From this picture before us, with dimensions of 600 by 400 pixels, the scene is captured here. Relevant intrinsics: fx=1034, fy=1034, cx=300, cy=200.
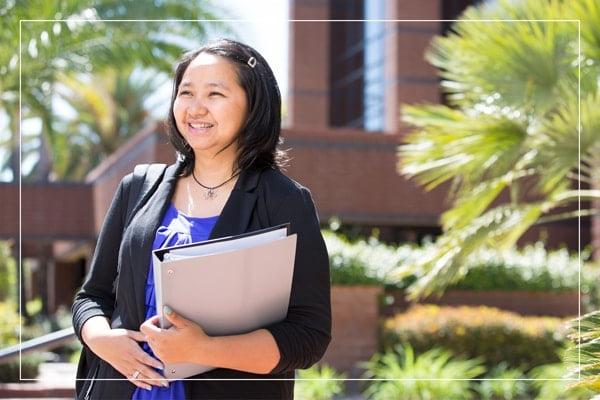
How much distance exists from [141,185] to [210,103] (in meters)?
0.24

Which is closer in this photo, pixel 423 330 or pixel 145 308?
pixel 145 308

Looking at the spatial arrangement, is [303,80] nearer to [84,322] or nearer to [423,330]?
[423,330]

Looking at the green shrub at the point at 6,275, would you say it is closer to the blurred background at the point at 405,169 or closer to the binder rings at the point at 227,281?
the blurred background at the point at 405,169

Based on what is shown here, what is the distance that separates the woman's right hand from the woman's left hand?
9 cm

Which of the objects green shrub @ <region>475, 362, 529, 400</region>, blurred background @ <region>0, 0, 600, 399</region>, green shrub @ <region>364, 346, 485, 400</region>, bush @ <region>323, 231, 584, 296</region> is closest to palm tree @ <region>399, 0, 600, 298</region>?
blurred background @ <region>0, 0, 600, 399</region>

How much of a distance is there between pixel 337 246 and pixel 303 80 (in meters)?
10.8

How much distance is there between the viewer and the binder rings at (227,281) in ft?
6.00

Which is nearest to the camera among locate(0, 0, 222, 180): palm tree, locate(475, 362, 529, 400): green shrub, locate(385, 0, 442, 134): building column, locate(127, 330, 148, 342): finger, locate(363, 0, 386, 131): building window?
locate(127, 330, 148, 342): finger

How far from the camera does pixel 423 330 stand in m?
10.2

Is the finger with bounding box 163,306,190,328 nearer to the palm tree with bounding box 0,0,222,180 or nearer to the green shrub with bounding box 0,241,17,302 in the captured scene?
the palm tree with bounding box 0,0,222,180

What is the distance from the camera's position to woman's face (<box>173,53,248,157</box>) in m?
1.96

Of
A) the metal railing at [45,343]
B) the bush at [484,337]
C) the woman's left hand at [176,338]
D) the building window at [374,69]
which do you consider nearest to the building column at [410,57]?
the building window at [374,69]

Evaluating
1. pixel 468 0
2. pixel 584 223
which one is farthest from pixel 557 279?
pixel 468 0

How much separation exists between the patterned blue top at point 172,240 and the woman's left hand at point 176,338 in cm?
12
